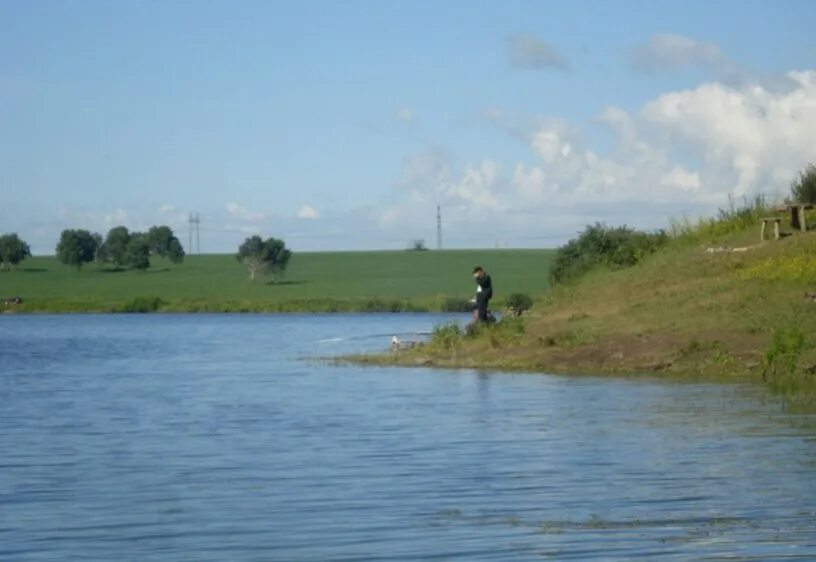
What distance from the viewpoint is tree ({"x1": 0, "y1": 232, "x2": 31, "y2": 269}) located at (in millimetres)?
155875

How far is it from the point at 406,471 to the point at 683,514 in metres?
4.23

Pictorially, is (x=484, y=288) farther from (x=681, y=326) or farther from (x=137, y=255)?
(x=137, y=255)

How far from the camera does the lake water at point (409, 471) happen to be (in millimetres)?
14086

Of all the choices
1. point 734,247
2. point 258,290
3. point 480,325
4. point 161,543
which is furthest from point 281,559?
point 258,290

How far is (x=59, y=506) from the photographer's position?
16422mm

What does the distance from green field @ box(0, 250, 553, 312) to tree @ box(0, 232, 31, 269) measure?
1.53 m

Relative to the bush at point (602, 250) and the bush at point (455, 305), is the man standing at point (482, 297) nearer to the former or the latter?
the bush at point (602, 250)

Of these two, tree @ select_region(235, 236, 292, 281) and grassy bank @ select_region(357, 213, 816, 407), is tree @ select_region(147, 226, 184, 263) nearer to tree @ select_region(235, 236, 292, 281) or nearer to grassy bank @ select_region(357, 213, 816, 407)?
tree @ select_region(235, 236, 292, 281)

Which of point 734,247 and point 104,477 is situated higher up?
point 734,247

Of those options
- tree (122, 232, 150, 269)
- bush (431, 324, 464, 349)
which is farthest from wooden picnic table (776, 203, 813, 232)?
tree (122, 232, 150, 269)

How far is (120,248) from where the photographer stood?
511 feet

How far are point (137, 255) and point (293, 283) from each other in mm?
23657

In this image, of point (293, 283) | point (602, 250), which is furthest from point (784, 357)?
point (293, 283)

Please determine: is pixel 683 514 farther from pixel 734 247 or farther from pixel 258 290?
pixel 258 290
